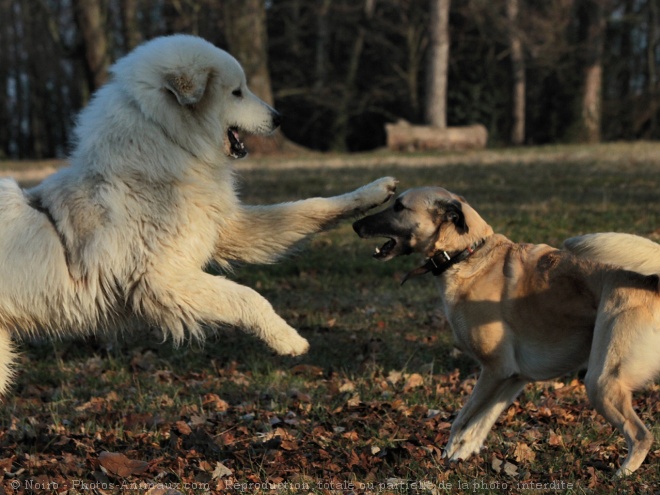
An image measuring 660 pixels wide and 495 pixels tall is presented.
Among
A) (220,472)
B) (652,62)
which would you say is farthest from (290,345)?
(652,62)

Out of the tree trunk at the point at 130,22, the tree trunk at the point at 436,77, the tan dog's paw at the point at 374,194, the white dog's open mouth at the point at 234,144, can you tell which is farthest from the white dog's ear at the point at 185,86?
the tree trunk at the point at 436,77

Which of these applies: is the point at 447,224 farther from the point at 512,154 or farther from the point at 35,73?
the point at 35,73

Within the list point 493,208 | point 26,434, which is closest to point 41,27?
point 493,208

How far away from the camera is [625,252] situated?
14.6ft

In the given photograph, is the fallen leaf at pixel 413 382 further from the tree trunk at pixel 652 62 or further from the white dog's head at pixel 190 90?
the tree trunk at pixel 652 62

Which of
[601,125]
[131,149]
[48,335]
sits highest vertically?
[131,149]

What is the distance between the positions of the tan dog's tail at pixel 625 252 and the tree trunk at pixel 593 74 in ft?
81.9

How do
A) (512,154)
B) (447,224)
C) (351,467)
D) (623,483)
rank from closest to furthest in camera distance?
(623,483) < (351,467) < (447,224) < (512,154)

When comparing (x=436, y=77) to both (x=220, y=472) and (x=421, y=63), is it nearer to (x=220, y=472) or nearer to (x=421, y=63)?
(x=421, y=63)

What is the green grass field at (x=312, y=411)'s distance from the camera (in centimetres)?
458

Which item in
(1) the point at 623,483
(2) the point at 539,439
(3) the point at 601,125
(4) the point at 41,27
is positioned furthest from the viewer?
(4) the point at 41,27

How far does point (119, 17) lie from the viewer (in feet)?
90.2

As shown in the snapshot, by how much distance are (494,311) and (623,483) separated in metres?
1.20

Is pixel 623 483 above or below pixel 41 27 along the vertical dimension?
below
